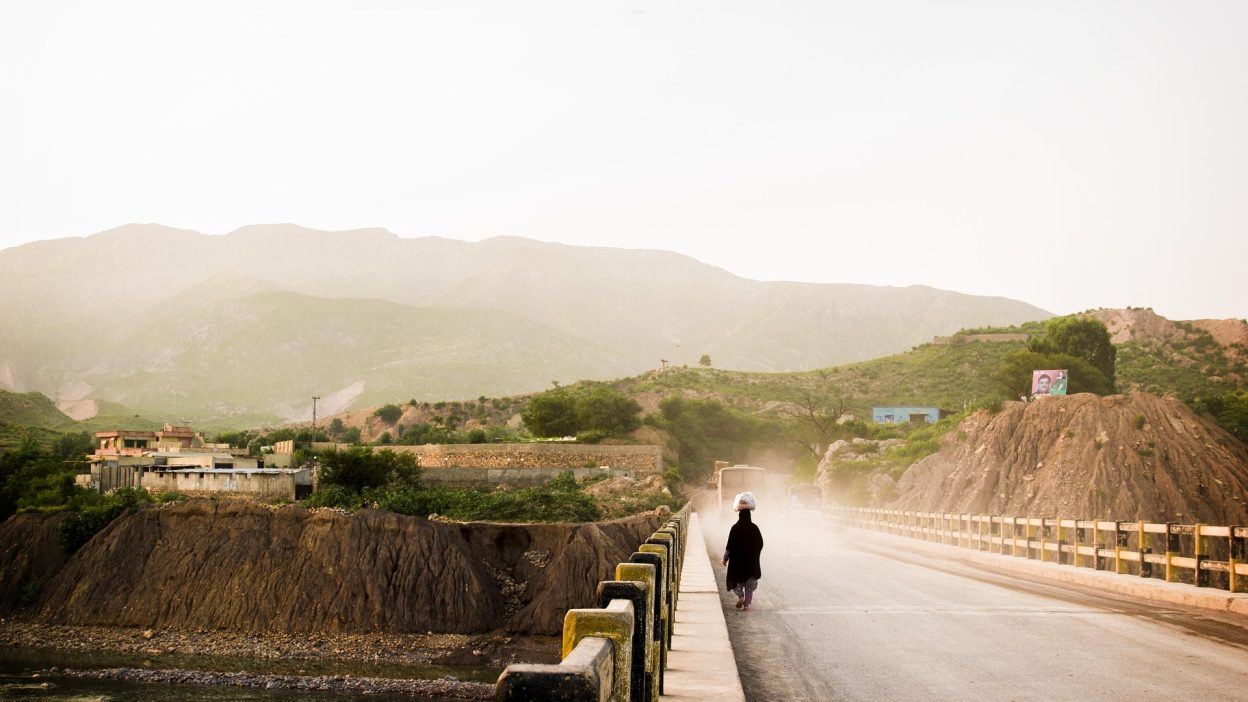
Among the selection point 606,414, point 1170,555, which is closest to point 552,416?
point 606,414

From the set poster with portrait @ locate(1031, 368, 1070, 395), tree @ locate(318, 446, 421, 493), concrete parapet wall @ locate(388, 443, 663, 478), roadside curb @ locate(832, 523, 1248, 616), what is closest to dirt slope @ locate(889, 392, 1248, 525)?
roadside curb @ locate(832, 523, 1248, 616)

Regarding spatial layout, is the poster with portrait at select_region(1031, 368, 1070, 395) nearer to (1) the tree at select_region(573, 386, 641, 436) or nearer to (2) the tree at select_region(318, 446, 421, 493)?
(1) the tree at select_region(573, 386, 641, 436)

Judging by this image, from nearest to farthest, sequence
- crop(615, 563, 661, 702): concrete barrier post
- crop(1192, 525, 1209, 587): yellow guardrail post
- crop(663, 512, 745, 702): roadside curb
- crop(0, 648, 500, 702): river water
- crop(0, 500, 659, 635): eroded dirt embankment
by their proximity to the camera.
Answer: crop(615, 563, 661, 702): concrete barrier post < crop(663, 512, 745, 702): roadside curb < crop(1192, 525, 1209, 587): yellow guardrail post < crop(0, 648, 500, 702): river water < crop(0, 500, 659, 635): eroded dirt embankment

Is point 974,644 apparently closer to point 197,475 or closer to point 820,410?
point 197,475

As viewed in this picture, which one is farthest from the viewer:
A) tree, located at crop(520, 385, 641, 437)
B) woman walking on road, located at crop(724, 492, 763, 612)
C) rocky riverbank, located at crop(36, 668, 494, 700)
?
tree, located at crop(520, 385, 641, 437)

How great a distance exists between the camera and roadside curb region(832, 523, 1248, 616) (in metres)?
16.5

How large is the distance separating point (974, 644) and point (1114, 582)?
29.9 feet

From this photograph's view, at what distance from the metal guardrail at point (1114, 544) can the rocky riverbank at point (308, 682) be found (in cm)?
1869

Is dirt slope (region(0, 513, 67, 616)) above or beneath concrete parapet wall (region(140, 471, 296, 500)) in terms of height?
beneath

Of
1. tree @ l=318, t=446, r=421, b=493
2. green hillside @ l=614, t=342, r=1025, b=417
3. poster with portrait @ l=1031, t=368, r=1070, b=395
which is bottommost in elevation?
tree @ l=318, t=446, r=421, b=493

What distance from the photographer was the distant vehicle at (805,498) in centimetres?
6588

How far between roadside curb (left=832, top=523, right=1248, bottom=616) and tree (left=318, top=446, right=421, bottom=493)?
48427mm

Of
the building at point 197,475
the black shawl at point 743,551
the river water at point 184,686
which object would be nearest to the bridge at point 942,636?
the black shawl at point 743,551

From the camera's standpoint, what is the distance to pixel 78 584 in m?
55.6
